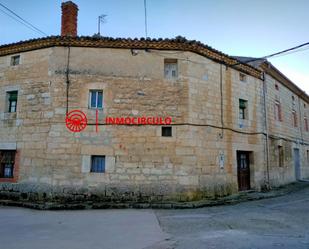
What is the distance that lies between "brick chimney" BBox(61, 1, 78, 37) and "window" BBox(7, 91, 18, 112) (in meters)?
2.95

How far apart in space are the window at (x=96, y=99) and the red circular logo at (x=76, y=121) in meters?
0.49

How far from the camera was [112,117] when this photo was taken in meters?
9.46

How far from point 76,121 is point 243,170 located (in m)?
7.20

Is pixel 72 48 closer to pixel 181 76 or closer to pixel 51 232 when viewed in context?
pixel 181 76

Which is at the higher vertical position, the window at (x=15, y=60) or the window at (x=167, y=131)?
the window at (x=15, y=60)

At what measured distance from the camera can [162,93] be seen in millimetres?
9711

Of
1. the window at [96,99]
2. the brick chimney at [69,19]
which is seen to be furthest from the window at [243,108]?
the brick chimney at [69,19]

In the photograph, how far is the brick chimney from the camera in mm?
10539

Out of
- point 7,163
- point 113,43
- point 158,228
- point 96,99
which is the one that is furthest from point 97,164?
point 113,43

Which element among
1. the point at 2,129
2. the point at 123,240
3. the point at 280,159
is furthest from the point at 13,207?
the point at 280,159

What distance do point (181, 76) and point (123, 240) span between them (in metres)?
6.40

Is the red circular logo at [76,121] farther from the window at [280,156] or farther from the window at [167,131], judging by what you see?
the window at [280,156]

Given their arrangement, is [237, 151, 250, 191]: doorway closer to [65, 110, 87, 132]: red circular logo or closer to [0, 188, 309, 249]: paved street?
[0, 188, 309, 249]: paved street

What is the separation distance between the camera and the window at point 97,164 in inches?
366
